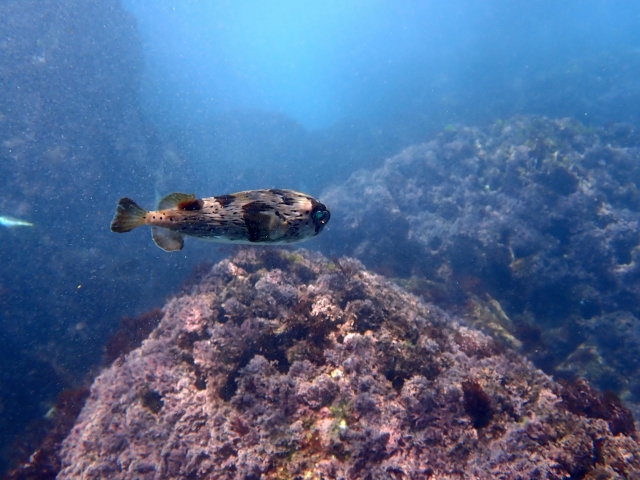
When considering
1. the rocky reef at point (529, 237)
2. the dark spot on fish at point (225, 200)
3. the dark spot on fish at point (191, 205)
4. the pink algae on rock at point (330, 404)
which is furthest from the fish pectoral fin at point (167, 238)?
the rocky reef at point (529, 237)

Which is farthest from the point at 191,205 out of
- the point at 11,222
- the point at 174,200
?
the point at 11,222

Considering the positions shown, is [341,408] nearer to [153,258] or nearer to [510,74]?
[153,258]

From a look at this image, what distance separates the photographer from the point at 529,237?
12.0 m

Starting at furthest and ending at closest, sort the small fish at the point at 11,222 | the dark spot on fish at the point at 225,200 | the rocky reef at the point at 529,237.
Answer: the small fish at the point at 11,222
the rocky reef at the point at 529,237
the dark spot on fish at the point at 225,200

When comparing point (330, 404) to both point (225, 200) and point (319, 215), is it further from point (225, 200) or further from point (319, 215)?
point (225, 200)

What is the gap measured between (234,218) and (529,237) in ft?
43.3

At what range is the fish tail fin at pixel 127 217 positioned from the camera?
255cm

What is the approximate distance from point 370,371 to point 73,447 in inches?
208

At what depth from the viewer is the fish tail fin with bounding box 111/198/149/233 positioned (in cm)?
255

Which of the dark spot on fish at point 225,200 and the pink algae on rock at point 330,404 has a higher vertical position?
the dark spot on fish at point 225,200

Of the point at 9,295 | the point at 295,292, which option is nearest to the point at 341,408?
the point at 295,292

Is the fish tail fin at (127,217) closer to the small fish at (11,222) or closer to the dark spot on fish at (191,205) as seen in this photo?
the dark spot on fish at (191,205)

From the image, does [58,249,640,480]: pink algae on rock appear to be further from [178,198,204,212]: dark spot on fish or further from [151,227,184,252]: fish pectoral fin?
[178,198,204,212]: dark spot on fish

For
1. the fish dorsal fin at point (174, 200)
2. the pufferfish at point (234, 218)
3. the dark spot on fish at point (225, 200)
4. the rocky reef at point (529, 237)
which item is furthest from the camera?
the rocky reef at point (529, 237)
